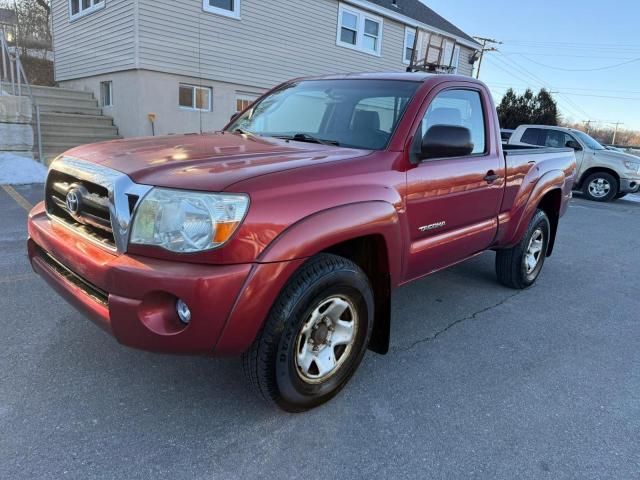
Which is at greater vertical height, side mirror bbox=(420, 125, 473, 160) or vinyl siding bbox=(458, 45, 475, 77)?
vinyl siding bbox=(458, 45, 475, 77)

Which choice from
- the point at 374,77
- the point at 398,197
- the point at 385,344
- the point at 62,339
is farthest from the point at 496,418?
the point at 62,339

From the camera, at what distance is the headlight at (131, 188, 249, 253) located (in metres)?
2.07

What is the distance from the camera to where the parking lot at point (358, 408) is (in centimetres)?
221

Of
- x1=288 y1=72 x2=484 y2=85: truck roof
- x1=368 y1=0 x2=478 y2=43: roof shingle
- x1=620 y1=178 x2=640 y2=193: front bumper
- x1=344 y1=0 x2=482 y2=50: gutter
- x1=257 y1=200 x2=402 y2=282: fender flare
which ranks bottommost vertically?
x1=620 y1=178 x2=640 y2=193: front bumper

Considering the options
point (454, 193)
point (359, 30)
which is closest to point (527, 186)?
point (454, 193)

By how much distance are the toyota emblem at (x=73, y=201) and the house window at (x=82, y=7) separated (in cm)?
1148

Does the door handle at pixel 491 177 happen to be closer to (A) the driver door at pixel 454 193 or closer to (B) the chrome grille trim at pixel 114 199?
(A) the driver door at pixel 454 193

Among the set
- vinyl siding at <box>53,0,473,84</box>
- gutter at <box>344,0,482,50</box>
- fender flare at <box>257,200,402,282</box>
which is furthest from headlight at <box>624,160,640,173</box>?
fender flare at <box>257,200,402,282</box>

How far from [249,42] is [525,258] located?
34.8 ft

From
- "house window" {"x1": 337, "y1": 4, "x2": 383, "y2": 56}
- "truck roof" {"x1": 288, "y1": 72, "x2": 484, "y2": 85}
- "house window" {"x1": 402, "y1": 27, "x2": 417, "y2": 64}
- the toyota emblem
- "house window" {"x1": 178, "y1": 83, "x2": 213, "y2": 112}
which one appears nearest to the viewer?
the toyota emblem

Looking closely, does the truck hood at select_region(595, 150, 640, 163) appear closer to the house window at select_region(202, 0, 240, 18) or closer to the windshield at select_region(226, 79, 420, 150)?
the house window at select_region(202, 0, 240, 18)

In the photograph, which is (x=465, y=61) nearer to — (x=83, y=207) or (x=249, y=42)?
(x=249, y=42)

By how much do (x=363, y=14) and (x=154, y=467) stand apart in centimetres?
1589

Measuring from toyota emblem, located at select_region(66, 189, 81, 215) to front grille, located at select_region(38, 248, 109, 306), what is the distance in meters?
0.30
